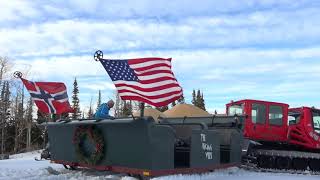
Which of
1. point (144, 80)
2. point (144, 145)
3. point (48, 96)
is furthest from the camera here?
point (48, 96)

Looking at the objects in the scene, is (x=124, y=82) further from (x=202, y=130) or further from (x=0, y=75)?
(x=0, y=75)

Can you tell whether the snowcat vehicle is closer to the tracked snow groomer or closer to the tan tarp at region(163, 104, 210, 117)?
the tracked snow groomer

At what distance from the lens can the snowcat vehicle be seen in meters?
10.1

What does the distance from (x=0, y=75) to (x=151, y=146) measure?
50.2 meters

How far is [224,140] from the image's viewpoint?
44.5 ft

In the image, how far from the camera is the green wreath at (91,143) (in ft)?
36.9

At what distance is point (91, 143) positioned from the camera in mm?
11547

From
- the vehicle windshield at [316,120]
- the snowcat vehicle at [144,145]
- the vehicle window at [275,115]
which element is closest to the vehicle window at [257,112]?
the vehicle window at [275,115]

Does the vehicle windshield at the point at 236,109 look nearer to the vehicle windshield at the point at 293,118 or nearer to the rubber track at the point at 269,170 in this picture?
the vehicle windshield at the point at 293,118

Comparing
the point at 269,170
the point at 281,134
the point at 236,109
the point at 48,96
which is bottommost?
the point at 269,170

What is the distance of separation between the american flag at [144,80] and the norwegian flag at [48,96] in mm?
3975

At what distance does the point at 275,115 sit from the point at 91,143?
736 cm

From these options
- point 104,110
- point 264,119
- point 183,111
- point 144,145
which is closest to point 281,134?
point 264,119

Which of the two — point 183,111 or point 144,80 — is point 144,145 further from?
point 183,111
